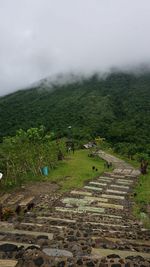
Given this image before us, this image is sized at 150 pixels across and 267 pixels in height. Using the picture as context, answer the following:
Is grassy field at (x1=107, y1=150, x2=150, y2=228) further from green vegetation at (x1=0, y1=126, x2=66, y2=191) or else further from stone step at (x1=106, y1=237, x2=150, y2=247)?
green vegetation at (x1=0, y1=126, x2=66, y2=191)

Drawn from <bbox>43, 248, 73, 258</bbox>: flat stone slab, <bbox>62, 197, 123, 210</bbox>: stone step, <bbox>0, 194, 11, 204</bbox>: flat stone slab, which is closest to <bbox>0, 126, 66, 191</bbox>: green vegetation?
<bbox>0, 194, 11, 204</bbox>: flat stone slab

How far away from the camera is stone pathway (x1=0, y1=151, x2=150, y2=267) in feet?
20.2

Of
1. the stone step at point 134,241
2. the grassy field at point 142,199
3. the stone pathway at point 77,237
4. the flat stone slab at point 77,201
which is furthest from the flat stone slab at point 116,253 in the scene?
the flat stone slab at point 77,201

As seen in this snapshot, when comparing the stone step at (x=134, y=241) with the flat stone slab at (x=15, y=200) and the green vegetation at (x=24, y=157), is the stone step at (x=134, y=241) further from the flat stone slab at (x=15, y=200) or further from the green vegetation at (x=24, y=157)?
the green vegetation at (x=24, y=157)

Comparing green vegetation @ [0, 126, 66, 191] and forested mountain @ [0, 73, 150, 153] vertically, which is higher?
forested mountain @ [0, 73, 150, 153]

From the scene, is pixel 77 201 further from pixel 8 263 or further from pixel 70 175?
pixel 8 263

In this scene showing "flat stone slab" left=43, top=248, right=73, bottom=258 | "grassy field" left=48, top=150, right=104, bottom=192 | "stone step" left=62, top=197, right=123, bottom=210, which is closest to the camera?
"flat stone slab" left=43, top=248, right=73, bottom=258

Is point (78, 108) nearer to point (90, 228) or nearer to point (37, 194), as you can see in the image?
point (37, 194)

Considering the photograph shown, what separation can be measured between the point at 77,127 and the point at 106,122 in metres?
5.42

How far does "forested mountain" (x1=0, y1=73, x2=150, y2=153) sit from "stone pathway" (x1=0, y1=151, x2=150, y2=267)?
28762mm

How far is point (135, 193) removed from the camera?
16.7m

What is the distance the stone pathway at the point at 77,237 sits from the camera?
6.17 m

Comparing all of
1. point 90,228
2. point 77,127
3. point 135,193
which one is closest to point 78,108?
point 77,127

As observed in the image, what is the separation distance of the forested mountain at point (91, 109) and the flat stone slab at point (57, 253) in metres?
34.6
